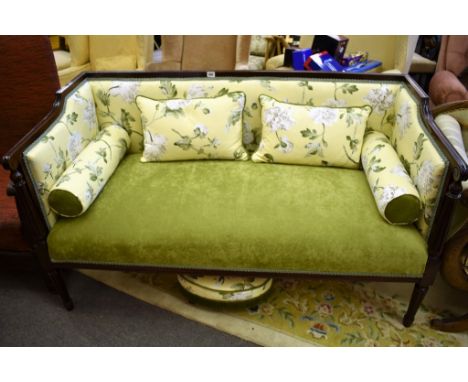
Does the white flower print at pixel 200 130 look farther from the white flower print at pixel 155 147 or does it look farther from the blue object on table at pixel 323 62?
the blue object on table at pixel 323 62

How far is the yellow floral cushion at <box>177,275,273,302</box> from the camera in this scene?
54.3 inches

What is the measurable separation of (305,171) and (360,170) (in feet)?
0.71

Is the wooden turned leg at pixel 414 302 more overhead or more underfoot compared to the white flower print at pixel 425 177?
more underfoot

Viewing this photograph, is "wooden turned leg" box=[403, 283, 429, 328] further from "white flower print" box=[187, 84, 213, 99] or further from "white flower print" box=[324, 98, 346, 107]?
"white flower print" box=[187, 84, 213, 99]

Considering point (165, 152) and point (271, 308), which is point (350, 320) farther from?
point (165, 152)

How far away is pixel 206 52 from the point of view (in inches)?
86.0

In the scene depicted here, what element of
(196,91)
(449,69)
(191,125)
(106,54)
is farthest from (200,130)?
(449,69)

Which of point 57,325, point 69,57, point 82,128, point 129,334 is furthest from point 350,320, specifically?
point 69,57

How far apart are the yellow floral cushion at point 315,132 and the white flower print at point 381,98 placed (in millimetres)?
70

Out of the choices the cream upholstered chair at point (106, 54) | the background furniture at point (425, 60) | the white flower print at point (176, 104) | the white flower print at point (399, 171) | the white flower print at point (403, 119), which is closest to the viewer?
the white flower print at point (399, 171)

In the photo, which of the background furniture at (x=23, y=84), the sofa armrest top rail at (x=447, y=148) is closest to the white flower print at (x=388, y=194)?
the sofa armrest top rail at (x=447, y=148)

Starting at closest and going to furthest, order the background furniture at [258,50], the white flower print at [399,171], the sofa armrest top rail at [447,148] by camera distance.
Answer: the sofa armrest top rail at [447,148]
the white flower print at [399,171]
the background furniture at [258,50]

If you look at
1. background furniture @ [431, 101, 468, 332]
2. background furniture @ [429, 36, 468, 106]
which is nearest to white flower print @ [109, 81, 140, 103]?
background furniture @ [431, 101, 468, 332]

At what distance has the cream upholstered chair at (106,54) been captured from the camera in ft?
7.66
